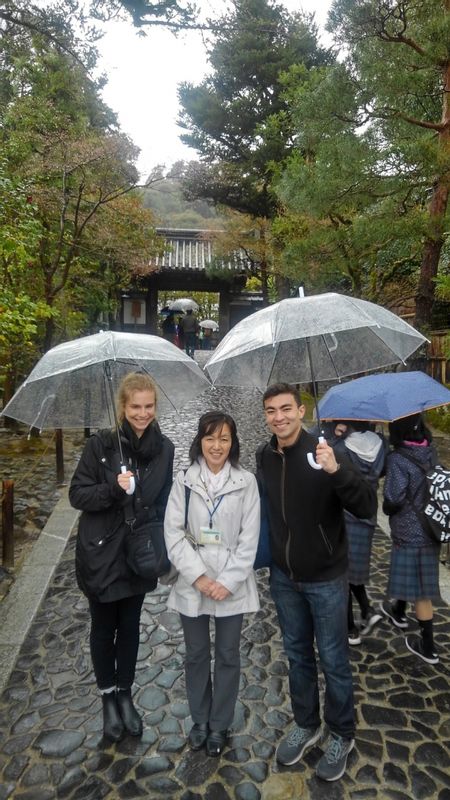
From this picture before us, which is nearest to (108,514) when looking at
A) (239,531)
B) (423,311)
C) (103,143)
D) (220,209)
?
(239,531)

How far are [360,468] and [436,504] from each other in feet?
1.63

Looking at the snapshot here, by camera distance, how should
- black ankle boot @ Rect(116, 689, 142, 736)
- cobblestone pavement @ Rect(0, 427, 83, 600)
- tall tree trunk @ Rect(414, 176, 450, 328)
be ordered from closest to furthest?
1. black ankle boot @ Rect(116, 689, 142, 736)
2. cobblestone pavement @ Rect(0, 427, 83, 600)
3. tall tree trunk @ Rect(414, 176, 450, 328)

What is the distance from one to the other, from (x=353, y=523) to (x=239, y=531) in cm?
124

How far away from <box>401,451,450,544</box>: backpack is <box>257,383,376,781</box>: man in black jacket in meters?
0.97

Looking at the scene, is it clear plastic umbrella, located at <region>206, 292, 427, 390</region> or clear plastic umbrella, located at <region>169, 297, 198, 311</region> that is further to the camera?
clear plastic umbrella, located at <region>169, 297, 198, 311</region>

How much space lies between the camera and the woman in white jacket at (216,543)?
2.47 m

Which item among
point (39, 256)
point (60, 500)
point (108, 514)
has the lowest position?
point (60, 500)

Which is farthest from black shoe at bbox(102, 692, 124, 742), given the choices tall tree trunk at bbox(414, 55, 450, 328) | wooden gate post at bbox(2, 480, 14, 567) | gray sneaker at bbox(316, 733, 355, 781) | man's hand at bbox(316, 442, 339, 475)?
tall tree trunk at bbox(414, 55, 450, 328)

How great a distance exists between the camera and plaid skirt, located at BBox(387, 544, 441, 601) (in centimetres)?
327

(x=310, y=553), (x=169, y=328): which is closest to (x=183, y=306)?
(x=169, y=328)

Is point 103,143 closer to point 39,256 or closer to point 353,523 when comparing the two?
point 39,256

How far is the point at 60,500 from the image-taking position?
6.55m

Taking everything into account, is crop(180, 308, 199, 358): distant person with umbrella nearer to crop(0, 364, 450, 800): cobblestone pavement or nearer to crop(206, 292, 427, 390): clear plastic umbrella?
crop(0, 364, 450, 800): cobblestone pavement

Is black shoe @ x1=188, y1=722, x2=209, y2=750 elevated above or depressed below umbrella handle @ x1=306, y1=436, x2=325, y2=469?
below
